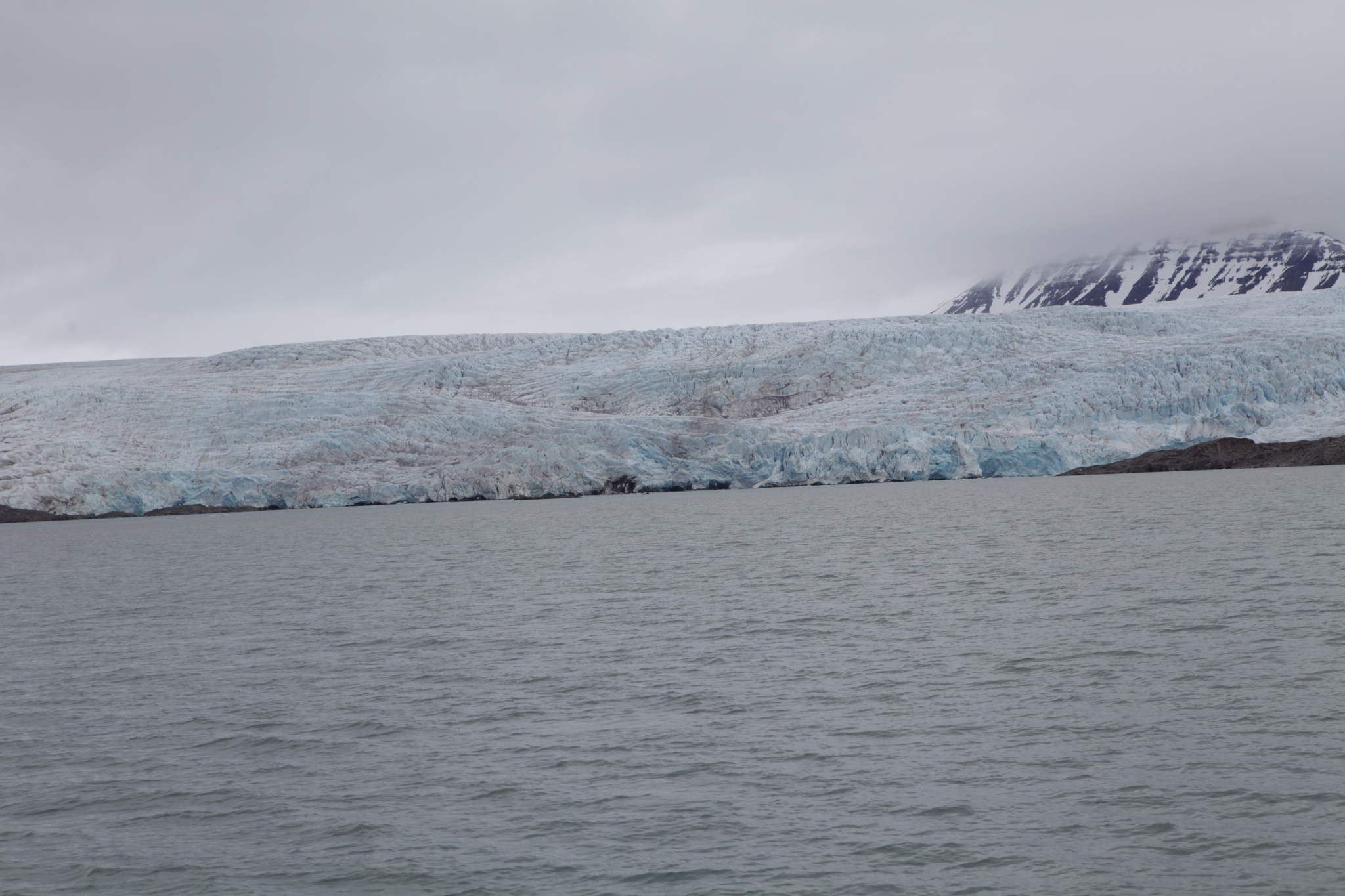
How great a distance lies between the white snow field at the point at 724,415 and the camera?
55812mm

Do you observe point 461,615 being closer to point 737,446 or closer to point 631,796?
point 631,796

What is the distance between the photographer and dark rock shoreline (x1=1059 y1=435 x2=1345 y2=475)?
6044cm

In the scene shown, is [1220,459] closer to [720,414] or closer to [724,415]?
[724,415]

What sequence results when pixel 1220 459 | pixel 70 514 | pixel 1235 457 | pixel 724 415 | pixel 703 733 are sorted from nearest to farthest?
1. pixel 703 733
2. pixel 70 514
3. pixel 1235 457
4. pixel 1220 459
5. pixel 724 415

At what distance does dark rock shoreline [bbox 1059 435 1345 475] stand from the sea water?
42949 millimetres

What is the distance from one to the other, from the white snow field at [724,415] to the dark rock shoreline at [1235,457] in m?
5.36

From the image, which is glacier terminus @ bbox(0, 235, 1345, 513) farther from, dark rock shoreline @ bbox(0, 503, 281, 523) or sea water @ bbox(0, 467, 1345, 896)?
sea water @ bbox(0, 467, 1345, 896)

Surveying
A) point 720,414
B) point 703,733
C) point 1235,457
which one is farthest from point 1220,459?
point 703,733

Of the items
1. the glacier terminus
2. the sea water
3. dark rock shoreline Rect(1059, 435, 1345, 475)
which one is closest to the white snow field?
the glacier terminus

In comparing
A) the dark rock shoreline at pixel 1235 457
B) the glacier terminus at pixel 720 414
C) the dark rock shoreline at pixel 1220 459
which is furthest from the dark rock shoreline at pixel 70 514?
the dark rock shoreline at pixel 1235 457

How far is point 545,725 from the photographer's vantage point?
10.1 m

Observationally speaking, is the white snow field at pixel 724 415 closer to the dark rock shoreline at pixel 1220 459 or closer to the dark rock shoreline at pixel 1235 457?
the dark rock shoreline at pixel 1220 459

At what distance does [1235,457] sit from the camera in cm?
6150

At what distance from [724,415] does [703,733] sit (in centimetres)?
5926
